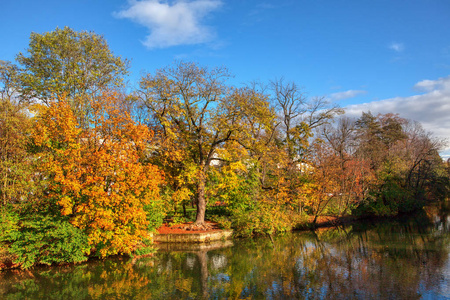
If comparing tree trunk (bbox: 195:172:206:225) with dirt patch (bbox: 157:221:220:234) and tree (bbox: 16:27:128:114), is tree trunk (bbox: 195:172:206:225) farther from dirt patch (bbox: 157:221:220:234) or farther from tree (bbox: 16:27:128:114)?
tree (bbox: 16:27:128:114)

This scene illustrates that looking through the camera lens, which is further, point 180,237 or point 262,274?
point 180,237

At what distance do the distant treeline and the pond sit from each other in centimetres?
164

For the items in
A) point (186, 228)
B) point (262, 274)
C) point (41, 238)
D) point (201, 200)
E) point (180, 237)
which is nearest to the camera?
point (262, 274)

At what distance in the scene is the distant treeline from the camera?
15336mm

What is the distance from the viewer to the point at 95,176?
15.5m

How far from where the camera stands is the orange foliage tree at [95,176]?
1521 centimetres

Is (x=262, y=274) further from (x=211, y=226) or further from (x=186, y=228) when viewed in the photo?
(x=211, y=226)

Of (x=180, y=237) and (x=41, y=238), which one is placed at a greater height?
(x=41, y=238)

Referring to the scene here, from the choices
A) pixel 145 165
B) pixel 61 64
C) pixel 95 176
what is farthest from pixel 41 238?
pixel 61 64

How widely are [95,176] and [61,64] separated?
42.2 ft

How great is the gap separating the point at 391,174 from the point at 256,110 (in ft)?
71.0

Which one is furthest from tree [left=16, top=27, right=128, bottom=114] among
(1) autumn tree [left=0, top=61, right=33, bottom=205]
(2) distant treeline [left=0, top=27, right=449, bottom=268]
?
(1) autumn tree [left=0, top=61, right=33, bottom=205]

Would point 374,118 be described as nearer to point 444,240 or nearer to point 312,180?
point 312,180

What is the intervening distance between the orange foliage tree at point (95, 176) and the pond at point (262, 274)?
1.98m
